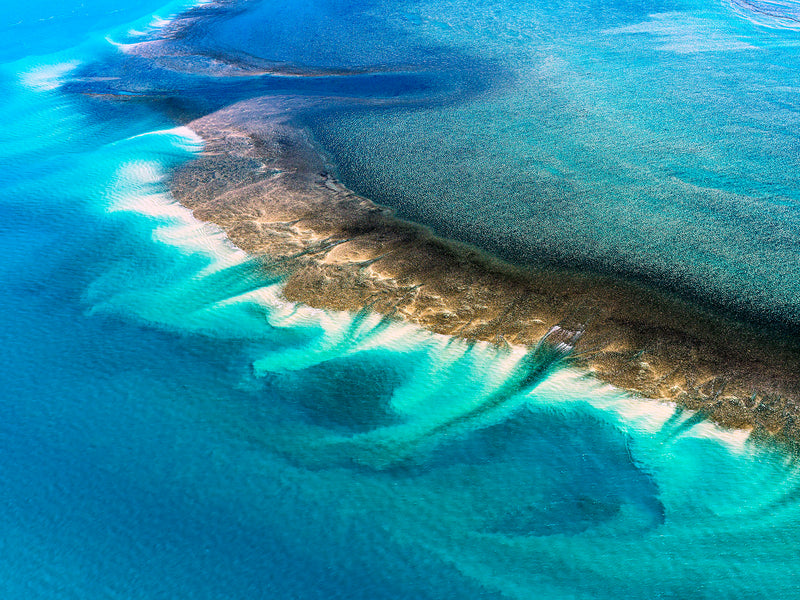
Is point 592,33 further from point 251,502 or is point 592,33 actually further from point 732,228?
point 251,502

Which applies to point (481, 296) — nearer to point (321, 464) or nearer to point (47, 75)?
point (321, 464)

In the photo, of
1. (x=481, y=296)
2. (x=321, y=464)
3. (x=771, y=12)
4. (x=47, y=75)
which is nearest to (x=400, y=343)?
(x=481, y=296)

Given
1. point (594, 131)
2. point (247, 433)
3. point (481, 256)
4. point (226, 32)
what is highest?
point (226, 32)

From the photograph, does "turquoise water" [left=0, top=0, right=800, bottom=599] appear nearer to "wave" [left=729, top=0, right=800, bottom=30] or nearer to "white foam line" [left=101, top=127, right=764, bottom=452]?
"white foam line" [left=101, top=127, right=764, bottom=452]

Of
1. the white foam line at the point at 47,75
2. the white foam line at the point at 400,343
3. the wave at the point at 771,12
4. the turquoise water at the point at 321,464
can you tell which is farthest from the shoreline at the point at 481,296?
the wave at the point at 771,12

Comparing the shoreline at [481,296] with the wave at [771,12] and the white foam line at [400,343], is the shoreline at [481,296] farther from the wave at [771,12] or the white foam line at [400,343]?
the wave at [771,12]

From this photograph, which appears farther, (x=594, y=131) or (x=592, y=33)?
(x=592, y=33)

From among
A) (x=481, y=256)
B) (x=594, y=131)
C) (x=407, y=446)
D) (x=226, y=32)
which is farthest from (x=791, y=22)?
(x=407, y=446)
